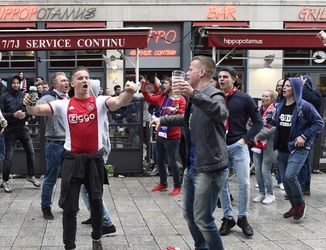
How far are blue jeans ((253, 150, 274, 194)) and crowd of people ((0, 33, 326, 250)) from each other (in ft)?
0.05

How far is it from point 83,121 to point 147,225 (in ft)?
6.51

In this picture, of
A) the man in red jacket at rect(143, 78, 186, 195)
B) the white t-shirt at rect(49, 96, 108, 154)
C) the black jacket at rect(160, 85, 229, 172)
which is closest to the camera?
the black jacket at rect(160, 85, 229, 172)

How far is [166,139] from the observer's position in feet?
25.2

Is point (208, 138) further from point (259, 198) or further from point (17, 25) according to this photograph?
point (17, 25)

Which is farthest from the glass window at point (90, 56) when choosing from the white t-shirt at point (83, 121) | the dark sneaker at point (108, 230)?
the white t-shirt at point (83, 121)

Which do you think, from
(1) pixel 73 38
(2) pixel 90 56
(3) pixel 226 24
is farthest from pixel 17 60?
(1) pixel 73 38

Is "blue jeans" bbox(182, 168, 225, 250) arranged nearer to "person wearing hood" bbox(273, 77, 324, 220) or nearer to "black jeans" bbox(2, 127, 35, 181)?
"person wearing hood" bbox(273, 77, 324, 220)

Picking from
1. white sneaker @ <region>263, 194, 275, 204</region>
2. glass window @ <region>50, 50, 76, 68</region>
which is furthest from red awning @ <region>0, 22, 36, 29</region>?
white sneaker @ <region>263, 194, 275, 204</region>

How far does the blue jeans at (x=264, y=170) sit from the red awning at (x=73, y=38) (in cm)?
366

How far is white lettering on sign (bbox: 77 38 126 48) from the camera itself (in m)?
9.45

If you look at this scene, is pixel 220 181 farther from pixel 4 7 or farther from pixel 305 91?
pixel 4 7

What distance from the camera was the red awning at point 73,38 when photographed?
9430mm

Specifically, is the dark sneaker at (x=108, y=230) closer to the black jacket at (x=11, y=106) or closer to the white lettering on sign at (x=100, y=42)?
the black jacket at (x=11, y=106)

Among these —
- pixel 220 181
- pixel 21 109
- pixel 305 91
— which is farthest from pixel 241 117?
pixel 21 109
